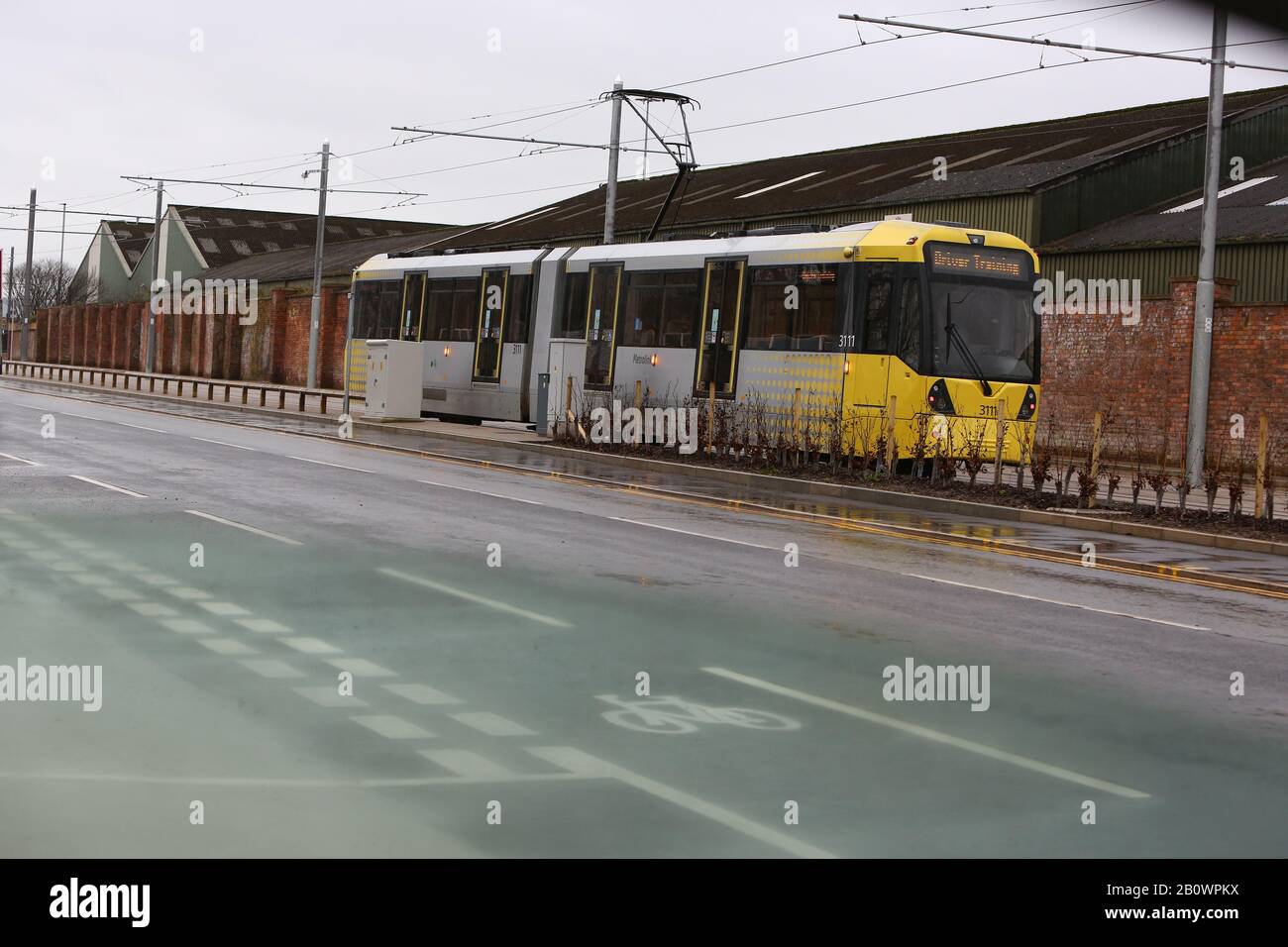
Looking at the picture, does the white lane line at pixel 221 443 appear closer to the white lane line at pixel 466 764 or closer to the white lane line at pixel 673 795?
the white lane line at pixel 466 764

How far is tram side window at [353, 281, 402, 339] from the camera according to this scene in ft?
132

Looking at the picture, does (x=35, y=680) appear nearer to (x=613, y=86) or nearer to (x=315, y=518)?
(x=315, y=518)

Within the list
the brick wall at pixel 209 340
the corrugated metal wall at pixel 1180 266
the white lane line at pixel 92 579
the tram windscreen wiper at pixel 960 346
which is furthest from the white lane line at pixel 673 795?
the brick wall at pixel 209 340

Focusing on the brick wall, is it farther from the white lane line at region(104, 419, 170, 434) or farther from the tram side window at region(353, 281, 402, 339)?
the white lane line at region(104, 419, 170, 434)

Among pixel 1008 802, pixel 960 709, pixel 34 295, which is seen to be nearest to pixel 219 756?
pixel 1008 802

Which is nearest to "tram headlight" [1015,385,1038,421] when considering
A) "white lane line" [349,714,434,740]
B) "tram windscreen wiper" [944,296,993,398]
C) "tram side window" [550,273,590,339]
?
"tram windscreen wiper" [944,296,993,398]

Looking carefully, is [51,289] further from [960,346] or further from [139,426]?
[960,346]

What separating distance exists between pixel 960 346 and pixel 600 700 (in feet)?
61.0

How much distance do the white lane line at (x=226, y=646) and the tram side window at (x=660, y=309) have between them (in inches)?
823

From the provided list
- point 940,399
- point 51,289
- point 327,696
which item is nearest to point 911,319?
point 940,399

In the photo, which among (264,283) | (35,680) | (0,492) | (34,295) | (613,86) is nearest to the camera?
(35,680)

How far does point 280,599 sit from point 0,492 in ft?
26.1

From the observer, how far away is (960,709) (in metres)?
8.07

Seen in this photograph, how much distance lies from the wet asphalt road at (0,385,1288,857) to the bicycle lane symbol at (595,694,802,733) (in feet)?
0.09
